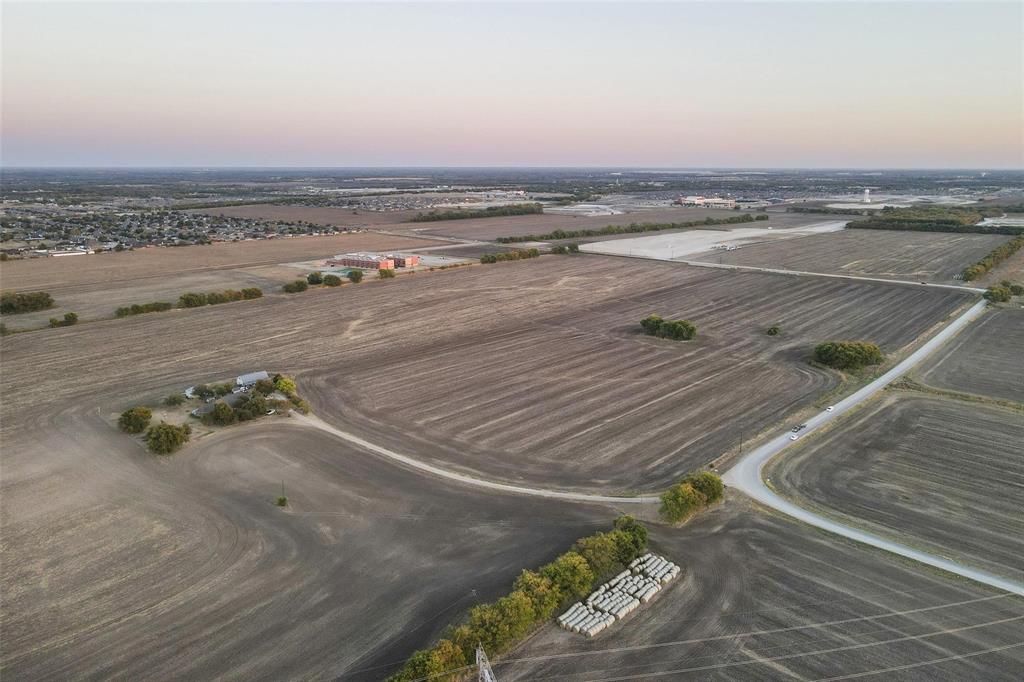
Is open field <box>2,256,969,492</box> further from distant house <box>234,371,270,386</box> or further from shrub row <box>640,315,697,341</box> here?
distant house <box>234,371,270,386</box>

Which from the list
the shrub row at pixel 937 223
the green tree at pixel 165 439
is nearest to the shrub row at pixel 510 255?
the green tree at pixel 165 439

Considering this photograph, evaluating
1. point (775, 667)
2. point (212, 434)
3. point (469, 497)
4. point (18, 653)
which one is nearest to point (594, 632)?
point (775, 667)

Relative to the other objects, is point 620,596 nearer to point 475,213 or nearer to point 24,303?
point 24,303

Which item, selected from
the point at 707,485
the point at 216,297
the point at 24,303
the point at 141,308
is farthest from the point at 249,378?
the point at 24,303

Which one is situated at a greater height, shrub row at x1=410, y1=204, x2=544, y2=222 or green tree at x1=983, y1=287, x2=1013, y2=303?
shrub row at x1=410, y1=204, x2=544, y2=222

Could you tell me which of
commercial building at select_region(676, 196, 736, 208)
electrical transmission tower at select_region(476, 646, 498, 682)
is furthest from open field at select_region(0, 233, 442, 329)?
commercial building at select_region(676, 196, 736, 208)

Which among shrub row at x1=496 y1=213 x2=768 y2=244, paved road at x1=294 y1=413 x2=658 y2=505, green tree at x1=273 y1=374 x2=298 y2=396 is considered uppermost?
shrub row at x1=496 y1=213 x2=768 y2=244

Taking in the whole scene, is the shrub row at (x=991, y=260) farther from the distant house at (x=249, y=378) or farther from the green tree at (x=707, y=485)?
the distant house at (x=249, y=378)
